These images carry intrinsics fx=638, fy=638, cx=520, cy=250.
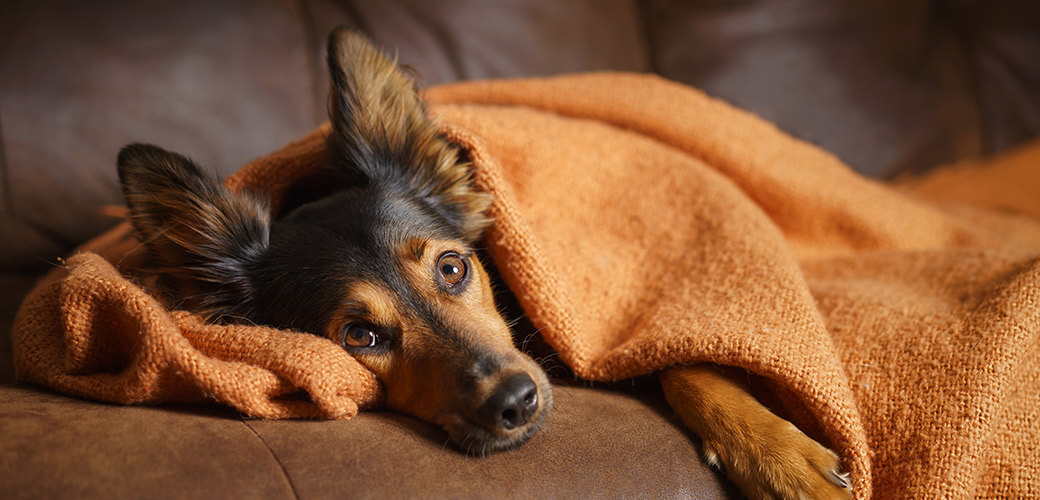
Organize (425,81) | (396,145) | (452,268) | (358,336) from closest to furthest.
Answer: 1. (358,336)
2. (452,268)
3. (396,145)
4. (425,81)

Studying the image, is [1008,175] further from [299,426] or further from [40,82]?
[40,82]

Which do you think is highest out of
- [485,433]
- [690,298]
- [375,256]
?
[375,256]

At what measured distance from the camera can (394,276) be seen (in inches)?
53.9

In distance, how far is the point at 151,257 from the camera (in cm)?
149

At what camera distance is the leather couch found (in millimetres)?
961

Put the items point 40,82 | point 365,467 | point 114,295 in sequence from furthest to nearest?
point 40,82, point 114,295, point 365,467

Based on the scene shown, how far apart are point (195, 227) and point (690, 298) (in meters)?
1.12

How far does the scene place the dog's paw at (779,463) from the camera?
1.09 m

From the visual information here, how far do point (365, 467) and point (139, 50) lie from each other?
6.35 feet

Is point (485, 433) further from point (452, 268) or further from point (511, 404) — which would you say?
point (452, 268)

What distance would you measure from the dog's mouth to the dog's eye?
10.8 inches

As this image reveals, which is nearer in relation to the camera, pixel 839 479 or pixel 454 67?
pixel 839 479

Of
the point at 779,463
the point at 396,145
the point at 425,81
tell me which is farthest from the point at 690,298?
the point at 425,81

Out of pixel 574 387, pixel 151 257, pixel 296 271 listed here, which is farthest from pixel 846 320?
pixel 151 257
